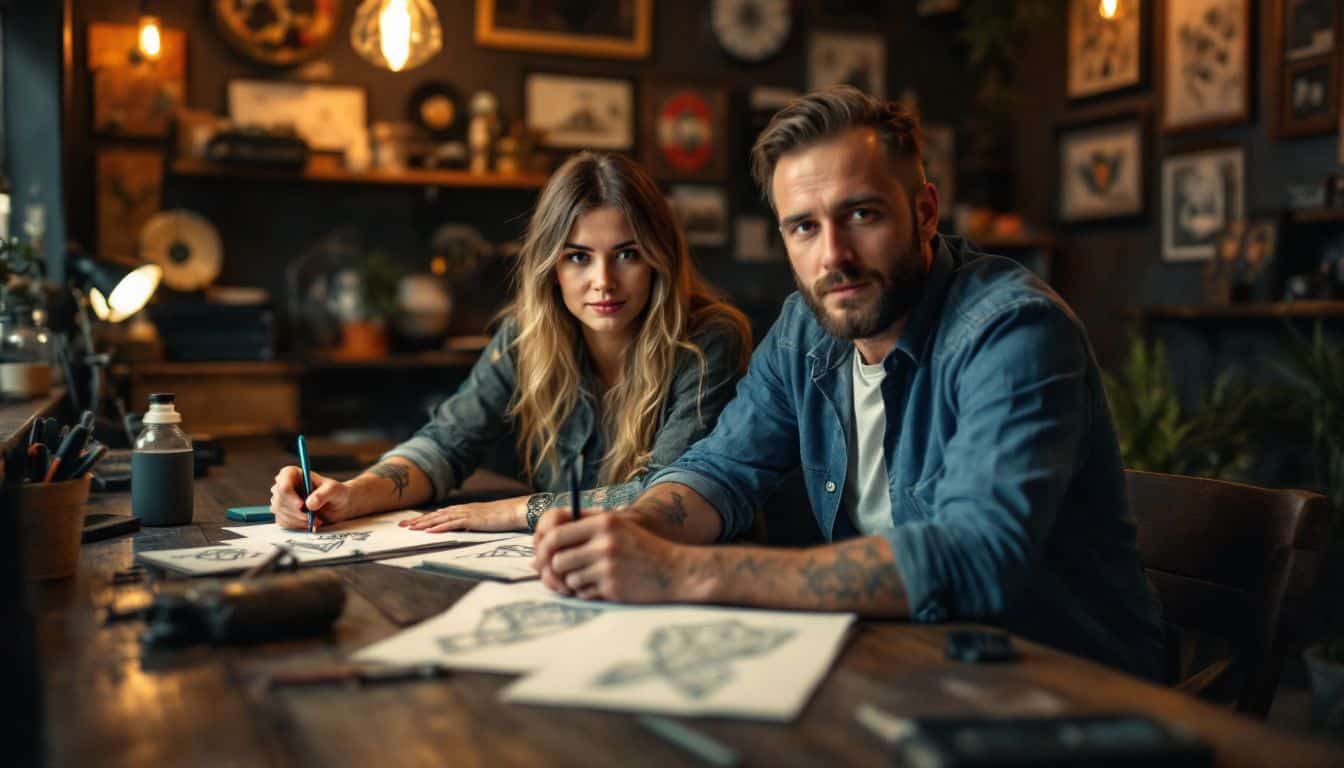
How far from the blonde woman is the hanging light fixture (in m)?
0.66

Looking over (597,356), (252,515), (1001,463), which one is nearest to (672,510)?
(1001,463)

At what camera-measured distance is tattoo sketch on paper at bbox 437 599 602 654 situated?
113 centimetres

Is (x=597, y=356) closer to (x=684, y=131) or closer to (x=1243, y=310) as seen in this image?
(x=1243, y=310)

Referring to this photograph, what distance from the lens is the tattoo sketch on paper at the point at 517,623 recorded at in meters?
1.13

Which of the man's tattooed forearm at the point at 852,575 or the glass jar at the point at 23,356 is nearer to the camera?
the man's tattooed forearm at the point at 852,575

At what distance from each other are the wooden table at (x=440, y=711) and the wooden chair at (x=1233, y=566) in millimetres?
530

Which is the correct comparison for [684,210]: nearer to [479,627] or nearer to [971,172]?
[971,172]

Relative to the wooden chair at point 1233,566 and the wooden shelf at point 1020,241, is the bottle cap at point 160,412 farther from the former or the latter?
the wooden shelf at point 1020,241

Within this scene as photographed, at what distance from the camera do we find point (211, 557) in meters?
1.55

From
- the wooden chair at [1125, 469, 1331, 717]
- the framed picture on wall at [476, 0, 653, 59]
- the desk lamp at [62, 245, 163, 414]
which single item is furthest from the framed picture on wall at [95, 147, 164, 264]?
the wooden chair at [1125, 469, 1331, 717]

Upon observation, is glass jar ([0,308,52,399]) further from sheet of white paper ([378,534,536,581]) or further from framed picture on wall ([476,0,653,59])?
framed picture on wall ([476,0,653,59])

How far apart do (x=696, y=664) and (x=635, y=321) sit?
1396 mm

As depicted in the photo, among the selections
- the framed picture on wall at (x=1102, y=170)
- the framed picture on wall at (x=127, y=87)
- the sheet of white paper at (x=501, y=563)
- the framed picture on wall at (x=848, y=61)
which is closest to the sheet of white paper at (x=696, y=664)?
the sheet of white paper at (x=501, y=563)

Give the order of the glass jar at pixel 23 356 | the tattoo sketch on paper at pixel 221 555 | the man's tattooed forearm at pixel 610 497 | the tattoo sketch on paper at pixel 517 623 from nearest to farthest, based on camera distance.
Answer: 1. the tattoo sketch on paper at pixel 517 623
2. the tattoo sketch on paper at pixel 221 555
3. the man's tattooed forearm at pixel 610 497
4. the glass jar at pixel 23 356
